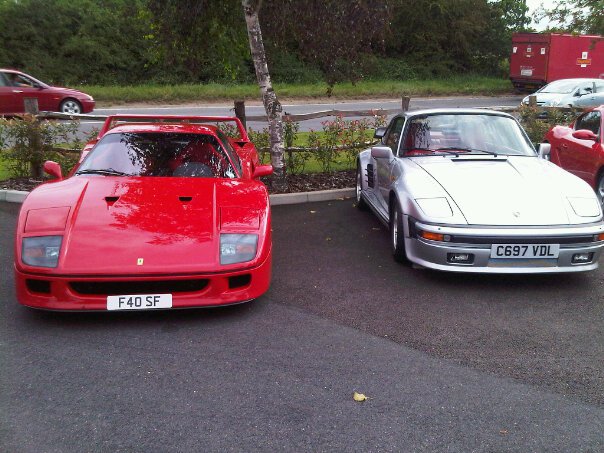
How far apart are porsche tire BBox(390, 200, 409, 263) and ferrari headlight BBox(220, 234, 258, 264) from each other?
1615 mm

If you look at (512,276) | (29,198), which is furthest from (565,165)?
(29,198)

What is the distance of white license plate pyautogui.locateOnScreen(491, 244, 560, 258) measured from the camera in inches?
182

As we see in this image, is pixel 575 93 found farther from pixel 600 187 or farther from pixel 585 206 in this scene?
pixel 585 206

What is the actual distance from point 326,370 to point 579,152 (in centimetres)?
602

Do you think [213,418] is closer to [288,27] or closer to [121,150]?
[121,150]

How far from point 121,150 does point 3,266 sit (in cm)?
154

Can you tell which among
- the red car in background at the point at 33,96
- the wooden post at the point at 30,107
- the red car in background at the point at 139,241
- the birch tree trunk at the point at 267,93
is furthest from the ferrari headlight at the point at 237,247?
the red car in background at the point at 33,96

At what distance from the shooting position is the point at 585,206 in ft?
16.1

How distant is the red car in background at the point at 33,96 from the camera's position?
57.4 feet

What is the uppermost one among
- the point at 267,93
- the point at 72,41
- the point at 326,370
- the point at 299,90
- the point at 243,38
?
the point at 72,41

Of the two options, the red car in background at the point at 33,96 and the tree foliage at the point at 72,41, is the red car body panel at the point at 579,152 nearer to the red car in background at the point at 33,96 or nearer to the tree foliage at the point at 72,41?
the red car in background at the point at 33,96

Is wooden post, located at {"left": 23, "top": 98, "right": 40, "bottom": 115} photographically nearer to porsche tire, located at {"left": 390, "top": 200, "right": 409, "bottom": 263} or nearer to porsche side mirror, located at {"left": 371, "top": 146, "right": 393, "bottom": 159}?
porsche side mirror, located at {"left": 371, "top": 146, "right": 393, "bottom": 159}


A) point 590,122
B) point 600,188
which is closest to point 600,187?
point 600,188

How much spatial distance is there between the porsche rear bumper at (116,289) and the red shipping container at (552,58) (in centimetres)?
2671
